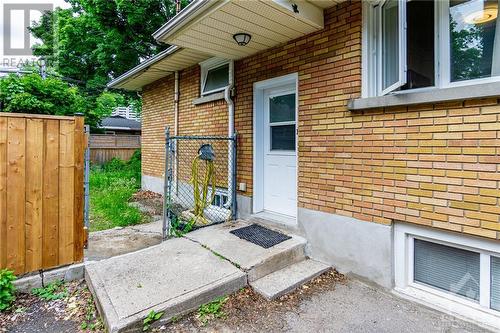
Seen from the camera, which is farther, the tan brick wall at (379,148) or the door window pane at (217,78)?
the door window pane at (217,78)

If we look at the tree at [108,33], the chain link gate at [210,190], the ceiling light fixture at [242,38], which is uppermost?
the tree at [108,33]

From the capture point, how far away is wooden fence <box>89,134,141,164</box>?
14320mm

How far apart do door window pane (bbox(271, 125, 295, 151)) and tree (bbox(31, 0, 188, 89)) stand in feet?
29.7

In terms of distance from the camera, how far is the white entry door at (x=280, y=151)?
168 inches

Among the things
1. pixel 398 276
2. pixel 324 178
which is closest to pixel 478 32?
pixel 324 178

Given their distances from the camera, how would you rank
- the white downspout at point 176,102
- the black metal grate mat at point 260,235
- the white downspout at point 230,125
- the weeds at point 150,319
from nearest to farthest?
1. the weeds at point 150,319
2. the black metal grate mat at point 260,235
3. the white downspout at point 230,125
4. the white downspout at point 176,102

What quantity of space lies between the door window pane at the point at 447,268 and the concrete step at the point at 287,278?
0.98 meters

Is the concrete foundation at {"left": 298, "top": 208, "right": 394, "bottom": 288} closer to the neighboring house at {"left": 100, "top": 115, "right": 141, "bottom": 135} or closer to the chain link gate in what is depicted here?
the chain link gate

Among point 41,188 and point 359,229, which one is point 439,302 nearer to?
point 359,229

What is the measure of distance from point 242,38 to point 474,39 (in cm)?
251

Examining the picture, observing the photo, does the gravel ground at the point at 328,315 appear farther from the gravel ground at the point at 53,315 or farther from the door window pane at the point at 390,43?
the door window pane at the point at 390,43

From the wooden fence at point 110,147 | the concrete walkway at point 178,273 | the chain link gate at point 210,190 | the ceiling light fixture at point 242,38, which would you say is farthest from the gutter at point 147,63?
the wooden fence at point 110,147

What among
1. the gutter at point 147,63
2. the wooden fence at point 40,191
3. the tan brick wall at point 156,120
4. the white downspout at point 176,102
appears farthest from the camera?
the tan brick wall at point 156,120

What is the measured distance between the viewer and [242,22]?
11.3 ft
